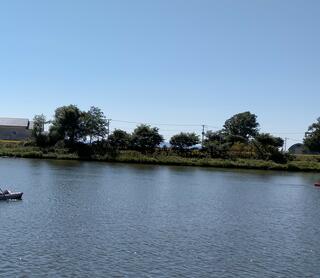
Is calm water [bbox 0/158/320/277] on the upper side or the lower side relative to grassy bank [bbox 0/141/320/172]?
lower

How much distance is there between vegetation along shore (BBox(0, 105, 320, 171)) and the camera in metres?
103

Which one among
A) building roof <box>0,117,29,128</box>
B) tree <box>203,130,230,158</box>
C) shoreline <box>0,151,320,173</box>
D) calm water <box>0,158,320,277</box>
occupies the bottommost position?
calm water <box>0,158,320,277</box>

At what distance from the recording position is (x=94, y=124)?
113812 millimetres

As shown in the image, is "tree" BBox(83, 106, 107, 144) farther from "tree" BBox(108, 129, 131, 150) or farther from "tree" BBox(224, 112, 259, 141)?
"tree" BBox(224, 112, 259, 141)

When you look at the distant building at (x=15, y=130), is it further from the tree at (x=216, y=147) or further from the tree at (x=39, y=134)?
the tree at (x=216, y=147)

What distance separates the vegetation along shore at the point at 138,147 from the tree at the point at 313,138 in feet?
39.3

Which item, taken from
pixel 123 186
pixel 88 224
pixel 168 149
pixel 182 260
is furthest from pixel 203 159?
pixel 182 260

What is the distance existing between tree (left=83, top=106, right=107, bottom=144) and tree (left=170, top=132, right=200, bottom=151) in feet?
54.0

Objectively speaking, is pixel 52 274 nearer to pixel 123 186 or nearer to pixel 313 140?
pixel 123 186

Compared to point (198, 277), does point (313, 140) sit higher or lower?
higher

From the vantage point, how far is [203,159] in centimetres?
10575

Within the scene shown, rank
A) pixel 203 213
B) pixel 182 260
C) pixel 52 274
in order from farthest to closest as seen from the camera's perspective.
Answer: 1. pixel 203 213
2. pixel 182 260
3. pixel 52 274

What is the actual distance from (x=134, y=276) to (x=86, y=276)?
1927 millimetres

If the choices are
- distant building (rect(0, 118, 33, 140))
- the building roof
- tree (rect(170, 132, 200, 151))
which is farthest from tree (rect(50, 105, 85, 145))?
the building roof
